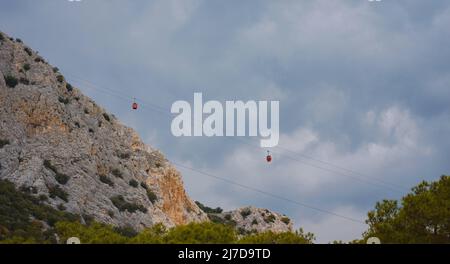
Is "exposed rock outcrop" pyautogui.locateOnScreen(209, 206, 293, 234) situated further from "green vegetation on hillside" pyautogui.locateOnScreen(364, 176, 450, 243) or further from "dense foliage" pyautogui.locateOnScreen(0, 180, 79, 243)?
"green vegetation on hillside" pyautogui.locateOnScreen(364, 176, 450, 243)

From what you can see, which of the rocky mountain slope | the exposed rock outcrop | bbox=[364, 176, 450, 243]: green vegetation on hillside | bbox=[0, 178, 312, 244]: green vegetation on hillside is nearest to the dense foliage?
bbox=[0, 178, 312, 244]: green vegetation on hillside

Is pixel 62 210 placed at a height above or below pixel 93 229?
above

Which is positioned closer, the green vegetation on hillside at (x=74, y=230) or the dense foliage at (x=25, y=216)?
the green vegetation on hillside at (x=74, y=230)

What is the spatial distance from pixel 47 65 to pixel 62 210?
37.5 m

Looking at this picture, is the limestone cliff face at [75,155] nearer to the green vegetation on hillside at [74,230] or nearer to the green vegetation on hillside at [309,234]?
the green vegetation on hillside at [74,230]

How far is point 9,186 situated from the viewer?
8719 cm

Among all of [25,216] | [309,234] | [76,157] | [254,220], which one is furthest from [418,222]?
[254,220]

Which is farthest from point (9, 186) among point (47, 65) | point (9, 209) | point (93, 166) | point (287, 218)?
point (287, 218)

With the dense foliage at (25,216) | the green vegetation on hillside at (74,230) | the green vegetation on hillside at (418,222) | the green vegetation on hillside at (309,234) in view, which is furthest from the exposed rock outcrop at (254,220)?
the green vegetation on hillside at (418,222)

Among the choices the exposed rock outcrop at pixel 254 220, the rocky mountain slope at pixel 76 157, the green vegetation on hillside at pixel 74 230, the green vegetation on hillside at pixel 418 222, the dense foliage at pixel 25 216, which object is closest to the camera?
the green vegetation on hillside at pixel 418 222

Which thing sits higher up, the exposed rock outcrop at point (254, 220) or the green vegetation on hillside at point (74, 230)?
the exposed rock outcrop at point (254, 220)

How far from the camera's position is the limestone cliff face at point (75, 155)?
3728 inches
